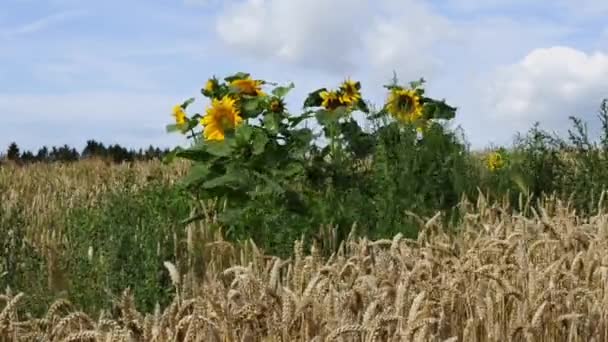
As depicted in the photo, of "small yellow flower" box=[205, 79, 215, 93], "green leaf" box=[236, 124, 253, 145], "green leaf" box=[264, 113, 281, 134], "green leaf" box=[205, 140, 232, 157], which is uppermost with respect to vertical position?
"small yellow flower" box=[205, 79, 215, 93]

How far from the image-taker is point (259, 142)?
6.93 metres

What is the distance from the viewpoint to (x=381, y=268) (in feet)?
13.5

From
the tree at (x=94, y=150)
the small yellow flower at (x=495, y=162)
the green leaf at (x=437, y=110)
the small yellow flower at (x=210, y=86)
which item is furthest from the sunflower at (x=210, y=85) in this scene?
the tree at (x=94, y=150)

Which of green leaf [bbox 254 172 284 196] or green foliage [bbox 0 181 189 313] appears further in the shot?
green leaf [bbox 254 172 284 196]

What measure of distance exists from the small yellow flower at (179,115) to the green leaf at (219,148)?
1.02 m

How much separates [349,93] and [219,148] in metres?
1.56

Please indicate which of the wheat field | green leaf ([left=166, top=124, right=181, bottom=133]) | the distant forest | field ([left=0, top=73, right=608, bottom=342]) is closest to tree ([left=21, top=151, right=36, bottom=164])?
the distant forest

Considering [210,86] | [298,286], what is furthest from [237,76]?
[298,286]

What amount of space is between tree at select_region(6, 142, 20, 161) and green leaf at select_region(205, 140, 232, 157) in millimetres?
9425

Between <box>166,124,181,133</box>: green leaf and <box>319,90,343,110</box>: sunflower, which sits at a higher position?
<box>319,90,343,110</box>: sunflower

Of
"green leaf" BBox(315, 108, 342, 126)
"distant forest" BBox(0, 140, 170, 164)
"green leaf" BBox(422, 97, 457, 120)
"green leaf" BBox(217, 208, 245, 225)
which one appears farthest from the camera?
"distant forest" BBox(0, 140, 170, 164)

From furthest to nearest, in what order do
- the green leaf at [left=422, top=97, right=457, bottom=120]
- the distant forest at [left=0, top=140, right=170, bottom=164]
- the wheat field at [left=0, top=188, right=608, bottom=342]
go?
the distant forest at [left=0, top=140, right=170, bottom=164] < the green leaf at [left=422, top=97, right=457, bottom=120] < the wheat field at [left=0, top=188, right=608, bottom=342]

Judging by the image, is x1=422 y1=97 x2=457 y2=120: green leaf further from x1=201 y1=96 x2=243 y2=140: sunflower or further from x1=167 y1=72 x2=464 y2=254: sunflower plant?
x1=201 y1=96 x2=243 y2=140: sunflower

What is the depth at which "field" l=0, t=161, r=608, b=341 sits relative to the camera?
10.7 feet
